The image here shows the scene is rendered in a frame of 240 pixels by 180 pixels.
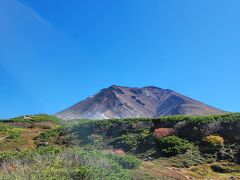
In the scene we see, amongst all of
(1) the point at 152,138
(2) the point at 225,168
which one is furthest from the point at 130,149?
(2) the point at 225,168

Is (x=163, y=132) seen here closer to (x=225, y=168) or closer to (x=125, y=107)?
(x=225, y=168)

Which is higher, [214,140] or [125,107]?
[125,107]

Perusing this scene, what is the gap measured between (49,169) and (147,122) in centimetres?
2960

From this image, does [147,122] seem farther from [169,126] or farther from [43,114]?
[43,114]

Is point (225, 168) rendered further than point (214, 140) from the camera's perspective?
No

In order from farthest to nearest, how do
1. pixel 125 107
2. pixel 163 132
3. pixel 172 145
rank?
1. pixel 125 107
2. pixel 163 132
3. pixel 172 145

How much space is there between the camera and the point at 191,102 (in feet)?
560

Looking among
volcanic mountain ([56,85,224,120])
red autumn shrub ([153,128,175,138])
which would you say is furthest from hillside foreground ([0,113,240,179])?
volcanic mountain ([56,85,224,120])

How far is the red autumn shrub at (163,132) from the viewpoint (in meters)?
40.9

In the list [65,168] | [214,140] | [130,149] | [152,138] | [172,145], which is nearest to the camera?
[65,168]

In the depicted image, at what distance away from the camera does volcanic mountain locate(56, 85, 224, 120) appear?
152 m

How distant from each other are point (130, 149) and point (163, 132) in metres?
3.72

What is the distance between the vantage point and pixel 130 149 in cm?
3981

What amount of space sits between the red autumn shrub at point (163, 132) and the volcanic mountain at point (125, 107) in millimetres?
101106
